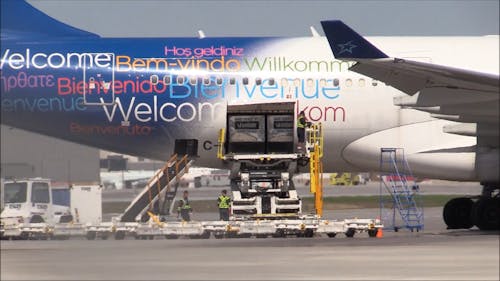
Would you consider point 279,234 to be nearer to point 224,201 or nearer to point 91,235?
point 224,201

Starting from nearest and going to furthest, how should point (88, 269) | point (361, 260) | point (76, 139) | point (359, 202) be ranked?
point (88, 269) < point (361, 260) < point (76, 139) < point (359, 202)

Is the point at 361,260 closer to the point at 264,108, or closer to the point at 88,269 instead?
the point at 88,269

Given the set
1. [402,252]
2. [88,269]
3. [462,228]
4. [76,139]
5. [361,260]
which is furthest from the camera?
[462,228]

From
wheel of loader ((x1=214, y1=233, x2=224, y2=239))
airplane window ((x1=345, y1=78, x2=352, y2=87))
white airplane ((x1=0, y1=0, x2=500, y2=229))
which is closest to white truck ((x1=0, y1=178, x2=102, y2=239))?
wheel of loader ((x1=214, y1=233, x2=224, y2=239))

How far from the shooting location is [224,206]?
26.6 metres

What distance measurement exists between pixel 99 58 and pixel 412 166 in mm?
8412

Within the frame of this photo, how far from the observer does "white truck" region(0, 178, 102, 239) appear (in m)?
20.3

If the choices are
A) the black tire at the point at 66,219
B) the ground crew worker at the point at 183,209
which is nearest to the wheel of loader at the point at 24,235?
the black tire at the point at 66,219

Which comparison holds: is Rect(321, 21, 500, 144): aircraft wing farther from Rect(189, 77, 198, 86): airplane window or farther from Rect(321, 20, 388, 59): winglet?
Rect(189, 77, 198, 86): airplane window

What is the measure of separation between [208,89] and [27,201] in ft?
19.9

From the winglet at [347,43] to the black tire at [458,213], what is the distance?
725 centimetres

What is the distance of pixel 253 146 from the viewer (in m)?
27.1

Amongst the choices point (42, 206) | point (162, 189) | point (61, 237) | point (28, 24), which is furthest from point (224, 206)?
point (61, 237)

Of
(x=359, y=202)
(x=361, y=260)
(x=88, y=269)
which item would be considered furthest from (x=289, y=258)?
(x=359, y=202)
